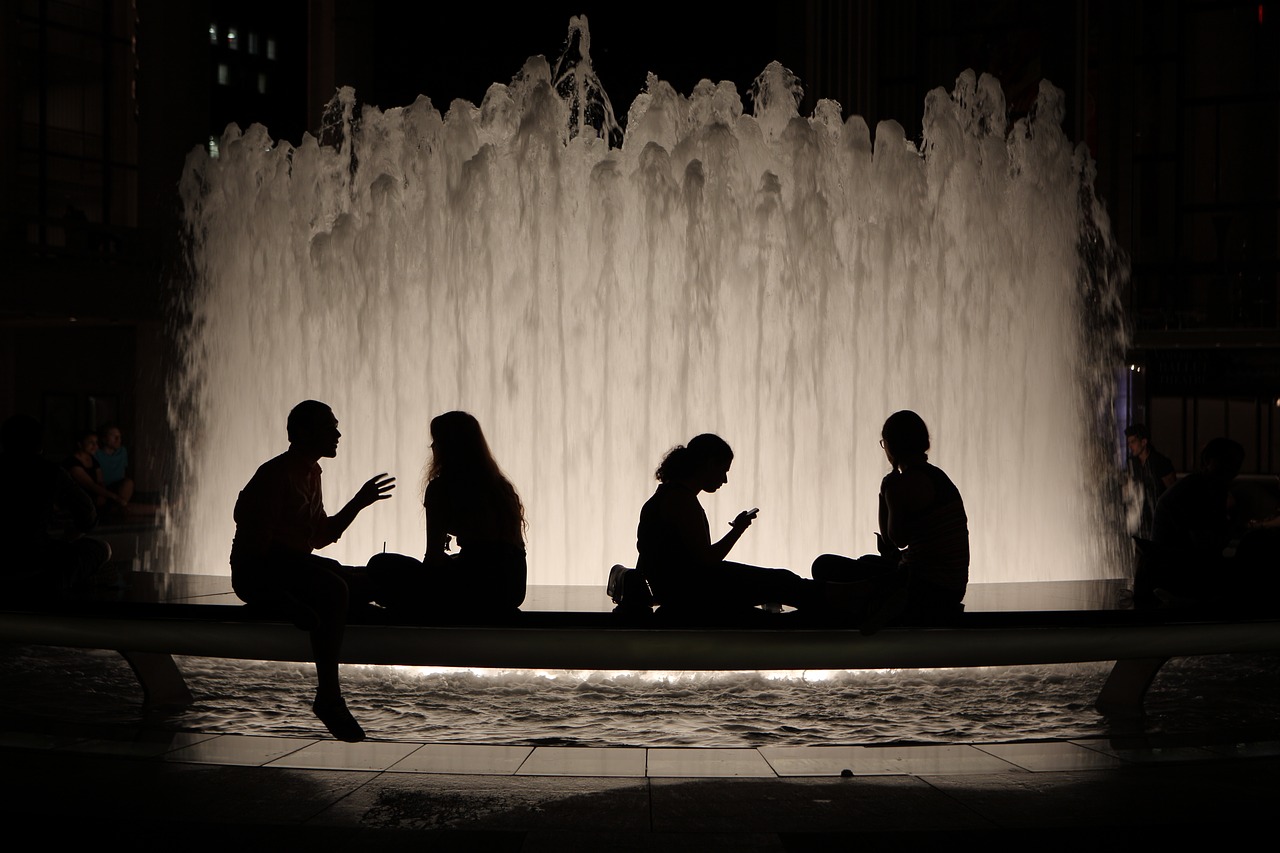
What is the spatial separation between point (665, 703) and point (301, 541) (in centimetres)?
211

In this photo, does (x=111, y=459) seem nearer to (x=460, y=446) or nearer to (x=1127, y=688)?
(x=460, y=446)

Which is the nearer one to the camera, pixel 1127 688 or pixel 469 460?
pixel 469 460

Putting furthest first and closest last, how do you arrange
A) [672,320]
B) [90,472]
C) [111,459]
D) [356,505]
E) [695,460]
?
[111,459] < [90,472] < [672,320] < [695,460] < [356,505]

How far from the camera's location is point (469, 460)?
5516 millimetres

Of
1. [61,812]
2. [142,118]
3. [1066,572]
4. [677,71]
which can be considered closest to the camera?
[61,812]

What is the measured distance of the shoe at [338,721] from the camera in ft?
16.1

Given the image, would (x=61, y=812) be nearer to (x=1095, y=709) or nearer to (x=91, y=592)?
(x=91, y=592)

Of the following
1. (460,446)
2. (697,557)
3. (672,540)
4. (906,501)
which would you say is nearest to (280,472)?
(460,446)

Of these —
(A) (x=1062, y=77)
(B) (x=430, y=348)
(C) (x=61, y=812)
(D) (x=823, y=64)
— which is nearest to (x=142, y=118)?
(D) (x=823, y=64)

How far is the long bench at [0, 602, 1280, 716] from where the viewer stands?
5.20 m

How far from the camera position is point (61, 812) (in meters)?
4.56

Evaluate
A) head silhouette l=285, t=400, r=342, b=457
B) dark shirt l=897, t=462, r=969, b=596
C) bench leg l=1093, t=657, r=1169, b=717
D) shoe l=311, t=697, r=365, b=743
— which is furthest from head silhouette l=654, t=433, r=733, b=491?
bench leg l=1093, t=657, r=1169, b=717

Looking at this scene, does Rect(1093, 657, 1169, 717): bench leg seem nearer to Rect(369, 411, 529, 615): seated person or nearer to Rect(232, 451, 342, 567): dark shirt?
Rect(369, 411, 529, 615): seated person

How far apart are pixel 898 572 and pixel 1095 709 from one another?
1800 mm
